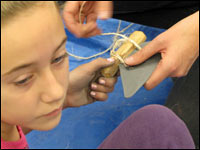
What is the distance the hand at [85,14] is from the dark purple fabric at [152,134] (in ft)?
0.99

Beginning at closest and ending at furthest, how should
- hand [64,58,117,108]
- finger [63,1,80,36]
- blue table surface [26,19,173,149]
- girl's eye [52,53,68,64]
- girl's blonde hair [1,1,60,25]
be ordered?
1. girl's blonde hair [1,1,60,25]
2. girl's eye [52,53,68,64]
3. finger [63,1,80,36]
4. hand [64,58,117,108]
5. blue table surface [26,19,173,149]

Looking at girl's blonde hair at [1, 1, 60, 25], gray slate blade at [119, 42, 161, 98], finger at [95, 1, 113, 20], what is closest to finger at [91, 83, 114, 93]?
gray slate blade at [119, 42, 161, 98]

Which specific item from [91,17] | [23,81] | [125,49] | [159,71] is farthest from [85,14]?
[23,81]

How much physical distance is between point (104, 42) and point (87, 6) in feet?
1.43

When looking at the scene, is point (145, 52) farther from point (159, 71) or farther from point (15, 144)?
point (15, 144)

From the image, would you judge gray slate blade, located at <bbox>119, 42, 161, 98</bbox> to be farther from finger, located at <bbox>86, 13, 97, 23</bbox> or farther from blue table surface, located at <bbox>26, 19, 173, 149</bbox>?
blue table surface, located at <bbox>26, 19, 173, 149</bbox>

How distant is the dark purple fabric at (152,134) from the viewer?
67 cm

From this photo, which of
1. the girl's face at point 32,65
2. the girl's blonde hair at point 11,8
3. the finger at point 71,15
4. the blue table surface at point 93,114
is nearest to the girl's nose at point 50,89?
the girl's face at point 32,65

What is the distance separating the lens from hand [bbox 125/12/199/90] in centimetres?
68

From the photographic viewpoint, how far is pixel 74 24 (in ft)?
2.19

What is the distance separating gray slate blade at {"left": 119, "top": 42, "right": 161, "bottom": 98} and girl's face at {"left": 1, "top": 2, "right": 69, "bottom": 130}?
24 centimetres

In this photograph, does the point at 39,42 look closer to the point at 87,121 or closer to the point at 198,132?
the point at 87,121

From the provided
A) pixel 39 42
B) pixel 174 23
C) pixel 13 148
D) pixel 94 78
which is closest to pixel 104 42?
pixel 94 78

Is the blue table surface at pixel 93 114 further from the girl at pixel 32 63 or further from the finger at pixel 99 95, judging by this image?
the girl at pixel 32 63
